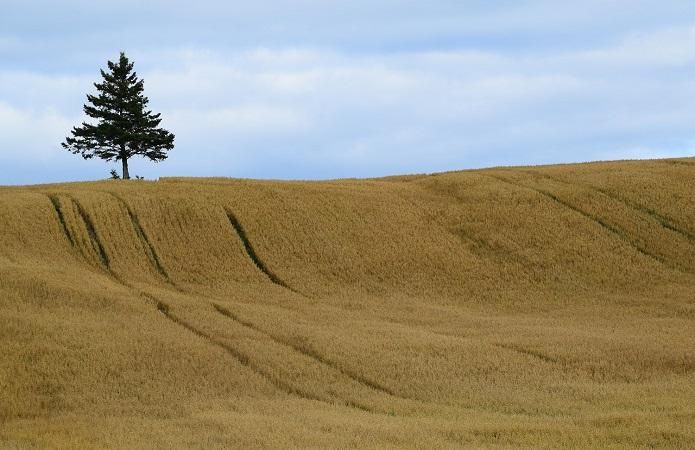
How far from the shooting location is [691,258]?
36.2 metres

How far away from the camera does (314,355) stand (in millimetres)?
23609

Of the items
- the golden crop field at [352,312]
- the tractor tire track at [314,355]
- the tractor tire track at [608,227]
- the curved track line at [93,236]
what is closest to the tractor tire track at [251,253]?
the golden crop field at [352,312]

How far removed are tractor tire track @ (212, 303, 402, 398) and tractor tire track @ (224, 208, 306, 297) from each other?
15.2 feet

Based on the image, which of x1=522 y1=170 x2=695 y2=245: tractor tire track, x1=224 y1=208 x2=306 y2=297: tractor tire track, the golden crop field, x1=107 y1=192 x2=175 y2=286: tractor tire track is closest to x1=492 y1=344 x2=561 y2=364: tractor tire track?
the golden crop field

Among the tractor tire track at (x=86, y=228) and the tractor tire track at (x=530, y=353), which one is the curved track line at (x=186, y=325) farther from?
the tractor tire track at (x=530, y=353)

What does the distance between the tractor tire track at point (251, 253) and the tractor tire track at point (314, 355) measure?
183 inches

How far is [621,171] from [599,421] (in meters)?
32.8

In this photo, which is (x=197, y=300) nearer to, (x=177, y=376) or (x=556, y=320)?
(x=177, y=376)

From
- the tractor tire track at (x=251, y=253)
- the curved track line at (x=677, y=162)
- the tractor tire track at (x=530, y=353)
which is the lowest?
the tractor tire track at (x=530, y=353)

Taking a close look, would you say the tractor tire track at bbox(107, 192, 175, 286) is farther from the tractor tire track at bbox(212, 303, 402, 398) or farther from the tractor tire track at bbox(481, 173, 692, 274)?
the tractor tire track at bbox(481, 173, 692, 274)

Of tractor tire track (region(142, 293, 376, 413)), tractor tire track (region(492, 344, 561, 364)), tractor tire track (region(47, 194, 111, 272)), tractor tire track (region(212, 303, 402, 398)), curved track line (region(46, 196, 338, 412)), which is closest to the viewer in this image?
tractor tire track (region(142, 293, 376, 413))

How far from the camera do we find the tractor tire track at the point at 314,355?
21625mm

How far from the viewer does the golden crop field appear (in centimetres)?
1812

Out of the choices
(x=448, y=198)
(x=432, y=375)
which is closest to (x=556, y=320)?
(x=432, y=375)
